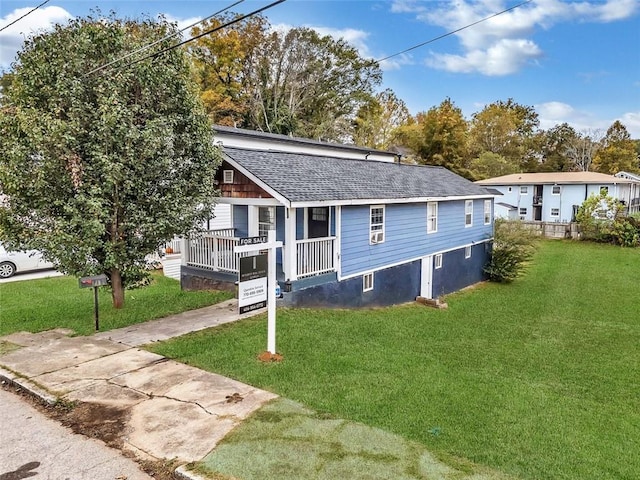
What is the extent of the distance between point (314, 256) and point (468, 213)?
9893mm

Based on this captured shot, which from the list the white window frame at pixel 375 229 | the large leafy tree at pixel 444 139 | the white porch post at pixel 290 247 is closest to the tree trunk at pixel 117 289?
the white porch post at pixel 290 247

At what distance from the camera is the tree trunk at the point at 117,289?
9.92 m

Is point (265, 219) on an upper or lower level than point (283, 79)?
lower

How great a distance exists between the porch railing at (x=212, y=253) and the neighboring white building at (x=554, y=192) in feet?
94.8

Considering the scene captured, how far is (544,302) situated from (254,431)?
14.0 meters

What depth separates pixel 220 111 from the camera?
119 ft

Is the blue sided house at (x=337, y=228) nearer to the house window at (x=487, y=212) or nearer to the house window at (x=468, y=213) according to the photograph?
the house window at (x=468, y=213)

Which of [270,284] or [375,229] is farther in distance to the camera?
[375,229]

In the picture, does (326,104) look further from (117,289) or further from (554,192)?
(117,289)

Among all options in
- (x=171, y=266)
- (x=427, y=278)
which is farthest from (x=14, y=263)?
(x=427, y=278)

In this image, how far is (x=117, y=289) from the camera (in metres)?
10.0

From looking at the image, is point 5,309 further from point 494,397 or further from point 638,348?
point 638,348

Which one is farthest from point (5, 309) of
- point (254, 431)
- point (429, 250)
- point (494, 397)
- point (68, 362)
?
point (429, 250)

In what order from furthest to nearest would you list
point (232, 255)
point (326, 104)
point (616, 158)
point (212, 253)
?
point (616, 158)
point (326, 104)
point (212, 253)
point (232, 255)
